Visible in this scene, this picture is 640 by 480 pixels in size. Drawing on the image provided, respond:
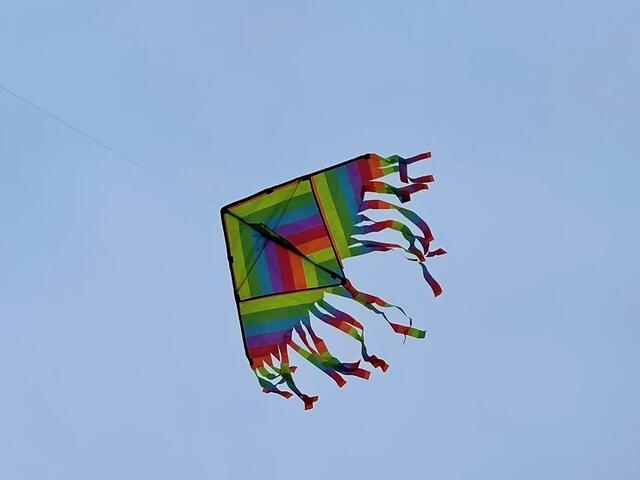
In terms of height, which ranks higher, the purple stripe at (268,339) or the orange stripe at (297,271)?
the orange stripe at (297,271)

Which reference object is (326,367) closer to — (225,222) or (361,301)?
(361,301)

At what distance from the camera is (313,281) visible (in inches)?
369

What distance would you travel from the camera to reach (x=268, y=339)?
927cm

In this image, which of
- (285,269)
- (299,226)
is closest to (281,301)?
(285,269)

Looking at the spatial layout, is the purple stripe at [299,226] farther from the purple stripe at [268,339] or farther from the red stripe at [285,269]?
the purple stripe at [268,339]

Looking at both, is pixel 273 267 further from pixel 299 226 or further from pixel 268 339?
pixel 268 339

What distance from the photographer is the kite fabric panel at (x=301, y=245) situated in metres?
9.14

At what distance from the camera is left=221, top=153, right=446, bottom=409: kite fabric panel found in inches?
360

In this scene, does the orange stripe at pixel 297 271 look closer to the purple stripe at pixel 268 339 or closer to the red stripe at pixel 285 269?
the red stripe at pixel 285 269

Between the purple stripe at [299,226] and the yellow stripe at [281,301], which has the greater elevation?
the purple stripe at [299,226]

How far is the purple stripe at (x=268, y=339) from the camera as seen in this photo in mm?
9211

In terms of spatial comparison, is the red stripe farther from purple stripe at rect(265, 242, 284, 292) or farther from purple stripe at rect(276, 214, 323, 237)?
purple stripe at rect(276, 214, 323, 237)

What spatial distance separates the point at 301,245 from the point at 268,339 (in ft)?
2.93

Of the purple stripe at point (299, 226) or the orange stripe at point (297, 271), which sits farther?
the purple stripe at point (299, 226)
